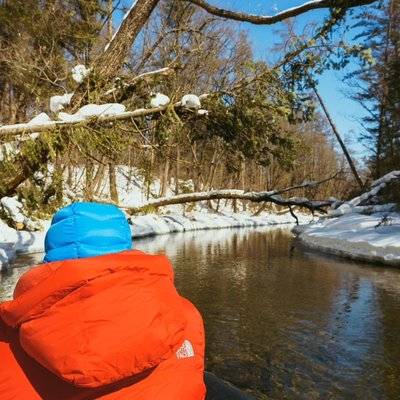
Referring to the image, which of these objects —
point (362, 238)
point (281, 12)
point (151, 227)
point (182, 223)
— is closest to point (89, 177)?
point (281, 12)

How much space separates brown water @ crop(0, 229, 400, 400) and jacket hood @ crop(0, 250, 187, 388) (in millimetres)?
4189

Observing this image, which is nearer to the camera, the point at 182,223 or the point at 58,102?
the point at 58,102

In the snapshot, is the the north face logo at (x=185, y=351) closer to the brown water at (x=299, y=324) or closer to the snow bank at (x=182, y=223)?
the brown water at (x=299, y=324)

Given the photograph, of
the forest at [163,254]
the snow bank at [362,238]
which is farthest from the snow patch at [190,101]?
the snow bank at [362,238]

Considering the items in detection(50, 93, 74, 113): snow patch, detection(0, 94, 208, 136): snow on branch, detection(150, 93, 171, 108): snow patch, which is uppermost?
detection(150, 93, 171, 108): snow patch

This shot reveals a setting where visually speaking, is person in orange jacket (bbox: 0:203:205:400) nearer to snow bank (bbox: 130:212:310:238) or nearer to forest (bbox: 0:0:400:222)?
forest (bbox: 0:0:400:222)

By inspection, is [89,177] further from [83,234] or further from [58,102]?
[83,234]

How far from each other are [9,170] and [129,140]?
1.62m

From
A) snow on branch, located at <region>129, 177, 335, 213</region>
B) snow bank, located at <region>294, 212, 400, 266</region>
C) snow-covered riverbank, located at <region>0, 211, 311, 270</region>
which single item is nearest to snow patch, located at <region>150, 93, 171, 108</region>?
snow on branch, located at <region>129, 177, 335, 213</region>

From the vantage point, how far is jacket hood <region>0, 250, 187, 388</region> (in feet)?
5.48

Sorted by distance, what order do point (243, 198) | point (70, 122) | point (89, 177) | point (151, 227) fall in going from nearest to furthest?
Answer: point (70, 122) < point (89, 177) < point (243, 198) < point (151, 227)

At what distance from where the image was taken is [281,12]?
17.9ft

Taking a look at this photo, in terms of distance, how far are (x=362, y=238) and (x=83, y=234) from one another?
55.4ft

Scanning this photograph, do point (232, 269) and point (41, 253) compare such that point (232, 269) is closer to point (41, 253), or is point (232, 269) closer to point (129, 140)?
point (41, 253)
